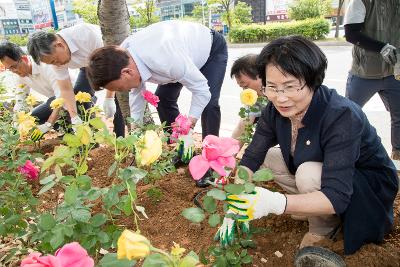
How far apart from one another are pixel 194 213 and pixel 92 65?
1039mm

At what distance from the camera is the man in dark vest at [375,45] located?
1.84 m

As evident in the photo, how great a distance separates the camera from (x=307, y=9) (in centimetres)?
1401

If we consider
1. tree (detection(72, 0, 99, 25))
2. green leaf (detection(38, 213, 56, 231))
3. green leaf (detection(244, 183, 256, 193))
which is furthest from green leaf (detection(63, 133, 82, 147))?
tree (detection(72, 0, 99, 25))

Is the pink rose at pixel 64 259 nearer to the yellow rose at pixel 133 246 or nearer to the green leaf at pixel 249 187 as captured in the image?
the yellow rose at pixel 133 246

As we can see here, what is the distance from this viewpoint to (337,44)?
9.74 m

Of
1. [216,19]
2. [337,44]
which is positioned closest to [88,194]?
[337,44]

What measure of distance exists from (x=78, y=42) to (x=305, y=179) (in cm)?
189

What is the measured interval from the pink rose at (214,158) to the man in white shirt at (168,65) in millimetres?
928

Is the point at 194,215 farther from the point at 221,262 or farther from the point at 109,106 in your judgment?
the point at 109,106

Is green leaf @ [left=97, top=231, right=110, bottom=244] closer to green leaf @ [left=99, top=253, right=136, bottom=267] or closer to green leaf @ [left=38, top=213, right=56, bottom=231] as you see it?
green leaf @ [left=38, top=213, right=56, bottom=231]

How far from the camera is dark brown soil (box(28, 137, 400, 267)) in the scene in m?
1.27

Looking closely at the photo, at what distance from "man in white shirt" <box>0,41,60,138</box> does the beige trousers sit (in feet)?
5.46

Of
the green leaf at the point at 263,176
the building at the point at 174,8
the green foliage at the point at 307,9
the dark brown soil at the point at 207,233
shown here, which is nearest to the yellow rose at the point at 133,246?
the green leaf at the point at 263,176

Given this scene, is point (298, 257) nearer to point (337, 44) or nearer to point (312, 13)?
point (337, 44)
